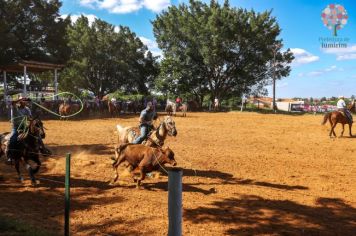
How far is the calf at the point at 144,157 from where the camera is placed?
977 centimetres

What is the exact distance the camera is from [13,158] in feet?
33.4

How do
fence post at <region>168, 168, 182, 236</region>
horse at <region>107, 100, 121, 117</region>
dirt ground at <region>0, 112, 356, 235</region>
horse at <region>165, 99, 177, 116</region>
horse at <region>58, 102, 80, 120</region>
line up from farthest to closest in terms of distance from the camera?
horse at <region>165, 99, 177, 116</region>
horse at <region>107, 100, 121, 117</region>
horse at <region>58, 102, 80, 120</region>
dirt ground at <region>0, 112, 356, 235</region>
fence post at <region>168, 168, 182, 236</region>

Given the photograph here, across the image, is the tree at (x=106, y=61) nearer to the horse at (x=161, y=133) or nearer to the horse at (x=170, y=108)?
the horse at (x=170, y=108)

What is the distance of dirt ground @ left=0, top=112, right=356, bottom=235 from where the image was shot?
725 cm

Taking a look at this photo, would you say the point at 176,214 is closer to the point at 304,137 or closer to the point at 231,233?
the point at 231,233

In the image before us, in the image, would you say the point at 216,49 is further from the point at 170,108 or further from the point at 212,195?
the point at 212,195

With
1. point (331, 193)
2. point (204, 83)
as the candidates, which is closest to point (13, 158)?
point (331, 193)

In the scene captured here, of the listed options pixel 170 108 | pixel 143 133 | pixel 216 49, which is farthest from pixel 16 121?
pixel 216 49

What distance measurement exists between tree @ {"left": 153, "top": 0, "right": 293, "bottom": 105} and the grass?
4116 centimetres

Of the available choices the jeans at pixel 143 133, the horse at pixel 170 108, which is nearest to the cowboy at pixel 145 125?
the jeans at pixel 143 133

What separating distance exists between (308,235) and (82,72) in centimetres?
5184

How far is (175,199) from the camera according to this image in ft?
15.4

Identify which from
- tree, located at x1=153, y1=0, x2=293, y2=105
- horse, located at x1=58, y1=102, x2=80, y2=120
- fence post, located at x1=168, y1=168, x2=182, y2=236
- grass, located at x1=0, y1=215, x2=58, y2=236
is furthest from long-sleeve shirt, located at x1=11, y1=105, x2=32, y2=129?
tree, located at x1=153, y1=0, x2=293, y2=105

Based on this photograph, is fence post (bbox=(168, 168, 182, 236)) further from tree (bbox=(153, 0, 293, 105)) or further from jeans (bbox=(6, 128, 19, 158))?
tree (bbox=(153, 0, 293, 105))
